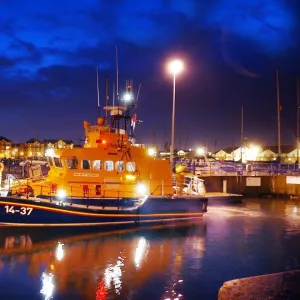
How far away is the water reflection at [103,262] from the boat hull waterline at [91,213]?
99 centimetres

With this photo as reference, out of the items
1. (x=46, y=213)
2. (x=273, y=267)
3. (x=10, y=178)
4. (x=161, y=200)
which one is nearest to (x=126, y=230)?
(x=161, y=200)

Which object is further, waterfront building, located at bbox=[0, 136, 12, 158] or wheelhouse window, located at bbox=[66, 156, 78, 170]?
waterfront building, located at bbox=[0, 136, 12, 158]

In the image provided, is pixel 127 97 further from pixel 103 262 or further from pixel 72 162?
pixel 103 262

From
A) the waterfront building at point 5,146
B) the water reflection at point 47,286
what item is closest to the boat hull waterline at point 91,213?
the water reflection at point 47,286

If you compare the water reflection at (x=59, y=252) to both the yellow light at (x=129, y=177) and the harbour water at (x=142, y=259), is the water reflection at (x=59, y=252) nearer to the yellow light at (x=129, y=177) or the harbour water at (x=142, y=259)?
the harbour water at (x=142, y=259)

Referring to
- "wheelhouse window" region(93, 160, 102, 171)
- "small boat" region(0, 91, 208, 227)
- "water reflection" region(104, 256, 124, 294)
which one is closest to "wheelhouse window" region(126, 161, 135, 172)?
"small boat" region(0, 91, 208, 227)

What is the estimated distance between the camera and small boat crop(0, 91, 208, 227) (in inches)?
650

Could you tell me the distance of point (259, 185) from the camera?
34125 mm

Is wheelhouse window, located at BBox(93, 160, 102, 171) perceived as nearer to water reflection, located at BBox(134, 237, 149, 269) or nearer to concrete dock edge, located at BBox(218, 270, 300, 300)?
water reflection, located at BBox(134, 237, 149, 269)

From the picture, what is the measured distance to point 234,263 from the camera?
1266 centimetres

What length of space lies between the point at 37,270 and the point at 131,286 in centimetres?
309

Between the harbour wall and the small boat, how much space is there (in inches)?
524

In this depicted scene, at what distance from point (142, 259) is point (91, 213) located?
498 cm

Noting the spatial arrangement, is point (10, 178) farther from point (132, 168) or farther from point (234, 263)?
point (234, 263)
